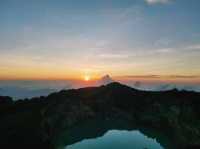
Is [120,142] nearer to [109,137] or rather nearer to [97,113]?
[109,137]

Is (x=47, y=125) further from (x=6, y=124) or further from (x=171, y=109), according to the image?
(x=171, y=109)

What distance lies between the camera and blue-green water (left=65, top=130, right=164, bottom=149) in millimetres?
64750

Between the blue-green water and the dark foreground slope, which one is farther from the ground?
the dark foreground slope

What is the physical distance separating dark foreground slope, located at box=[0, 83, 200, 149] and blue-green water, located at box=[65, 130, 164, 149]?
6.60 m

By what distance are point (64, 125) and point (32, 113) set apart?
569 inches

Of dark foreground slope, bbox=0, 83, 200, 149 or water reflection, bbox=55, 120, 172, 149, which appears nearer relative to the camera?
dark foreground slope, bbox=0, 83, 200, 149

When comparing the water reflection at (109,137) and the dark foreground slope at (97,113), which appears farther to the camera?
the water reflection at (109,137)

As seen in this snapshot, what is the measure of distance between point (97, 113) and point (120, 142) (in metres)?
30.0

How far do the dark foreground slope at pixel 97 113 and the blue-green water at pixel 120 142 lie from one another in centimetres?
660

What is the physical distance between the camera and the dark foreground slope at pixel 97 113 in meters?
61.7

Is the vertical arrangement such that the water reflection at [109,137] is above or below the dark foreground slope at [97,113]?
below

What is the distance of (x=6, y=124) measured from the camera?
63.4 metres

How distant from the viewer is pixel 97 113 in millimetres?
98062

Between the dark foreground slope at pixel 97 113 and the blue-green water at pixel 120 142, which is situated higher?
the dark foreground slope at pixel 97 113
